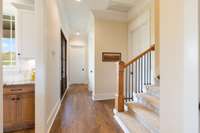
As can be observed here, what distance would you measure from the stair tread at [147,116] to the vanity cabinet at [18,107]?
2026 mm

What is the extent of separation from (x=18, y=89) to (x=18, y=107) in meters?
0.34

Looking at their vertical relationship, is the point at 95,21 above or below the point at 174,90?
above

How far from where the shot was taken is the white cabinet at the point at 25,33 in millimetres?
2701

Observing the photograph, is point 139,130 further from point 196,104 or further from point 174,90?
point 196,104

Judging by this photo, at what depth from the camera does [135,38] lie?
466cm

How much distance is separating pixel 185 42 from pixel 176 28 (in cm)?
20

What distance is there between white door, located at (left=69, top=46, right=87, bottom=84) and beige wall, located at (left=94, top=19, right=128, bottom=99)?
11.4 ft

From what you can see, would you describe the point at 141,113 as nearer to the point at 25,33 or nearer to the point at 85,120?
the point at 85,120

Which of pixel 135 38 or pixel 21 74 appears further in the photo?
pixel 135 38

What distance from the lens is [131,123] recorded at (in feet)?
7.91

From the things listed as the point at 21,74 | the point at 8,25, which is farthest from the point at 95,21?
the point at 21,74

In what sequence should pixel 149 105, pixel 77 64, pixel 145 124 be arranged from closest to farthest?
pixel 145 124 < pixel 149 105 < pixel 77 64

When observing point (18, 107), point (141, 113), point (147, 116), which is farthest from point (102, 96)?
point (18, 107)

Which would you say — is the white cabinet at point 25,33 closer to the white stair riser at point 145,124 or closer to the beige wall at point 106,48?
the beige wall at point 106,48
